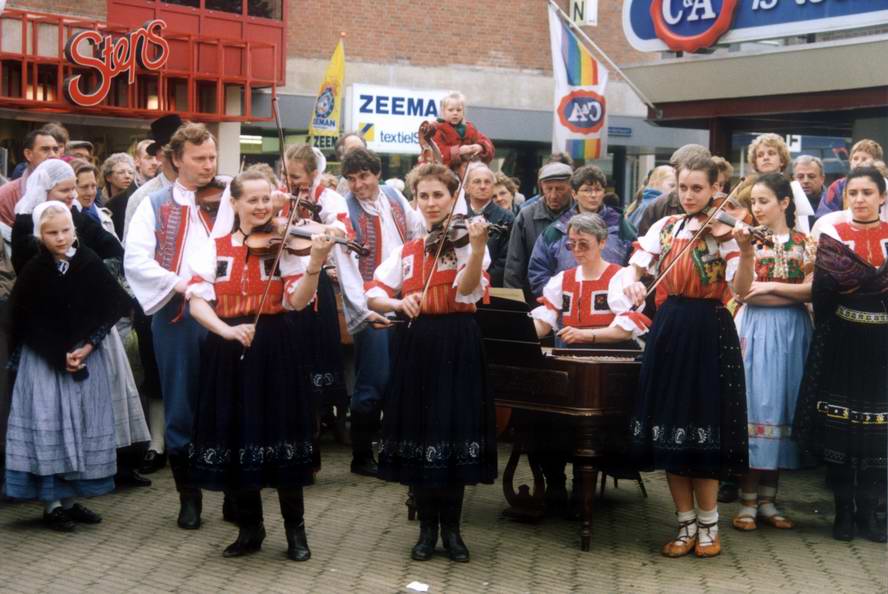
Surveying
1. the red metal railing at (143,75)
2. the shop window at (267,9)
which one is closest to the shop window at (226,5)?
the shop window at (267,9)

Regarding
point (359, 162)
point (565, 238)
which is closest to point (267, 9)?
point (359, 162)

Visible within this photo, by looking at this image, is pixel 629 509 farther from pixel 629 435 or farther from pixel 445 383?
pixel 445 383

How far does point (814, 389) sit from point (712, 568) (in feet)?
4.14

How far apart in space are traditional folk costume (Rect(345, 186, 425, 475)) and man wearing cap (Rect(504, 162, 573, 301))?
2.63ft

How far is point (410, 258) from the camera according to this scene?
6.11 m

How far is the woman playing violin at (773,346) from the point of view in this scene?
6.84m

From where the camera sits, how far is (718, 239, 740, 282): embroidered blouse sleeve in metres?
6.13

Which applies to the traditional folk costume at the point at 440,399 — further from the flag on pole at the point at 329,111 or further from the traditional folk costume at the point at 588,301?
the flag on pole at the point at 329,111

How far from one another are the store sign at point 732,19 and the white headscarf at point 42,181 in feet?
25.4

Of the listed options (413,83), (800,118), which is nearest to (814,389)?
(800,118)

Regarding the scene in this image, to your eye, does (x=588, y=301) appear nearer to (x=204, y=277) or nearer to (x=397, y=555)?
(x=397, y=555)

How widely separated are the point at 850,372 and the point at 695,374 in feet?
3.41

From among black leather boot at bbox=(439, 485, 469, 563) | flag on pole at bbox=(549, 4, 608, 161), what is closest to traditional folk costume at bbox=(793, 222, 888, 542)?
black leather boot at bbox=(439, 485, 469, 563)

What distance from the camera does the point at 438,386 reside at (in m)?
5.95
